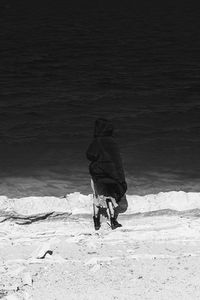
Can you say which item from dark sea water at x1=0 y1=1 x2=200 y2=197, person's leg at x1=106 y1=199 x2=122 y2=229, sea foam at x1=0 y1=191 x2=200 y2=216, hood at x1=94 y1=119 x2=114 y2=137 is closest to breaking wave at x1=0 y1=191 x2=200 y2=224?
sea foam at x1=0 y1=191 x2=200 y2=216

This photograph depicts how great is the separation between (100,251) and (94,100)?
10543 mm

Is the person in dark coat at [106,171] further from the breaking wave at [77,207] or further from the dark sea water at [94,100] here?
the dark sea water at [94,100]

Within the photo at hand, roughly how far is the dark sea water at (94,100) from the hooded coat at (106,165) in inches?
123

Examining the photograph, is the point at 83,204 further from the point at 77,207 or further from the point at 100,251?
the point at 100,251

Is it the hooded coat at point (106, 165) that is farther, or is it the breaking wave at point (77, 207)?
the hooded coat at point (106, 165)

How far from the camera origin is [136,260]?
749 centimetres

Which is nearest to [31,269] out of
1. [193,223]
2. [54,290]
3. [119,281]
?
[54,290]

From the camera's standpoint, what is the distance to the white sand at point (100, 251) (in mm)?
6918

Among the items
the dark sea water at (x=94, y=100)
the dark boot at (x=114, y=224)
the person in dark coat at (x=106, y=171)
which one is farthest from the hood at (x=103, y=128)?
the dark sea water at (x=94, y=100)

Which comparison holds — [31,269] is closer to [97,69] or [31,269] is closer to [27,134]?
[27,134]

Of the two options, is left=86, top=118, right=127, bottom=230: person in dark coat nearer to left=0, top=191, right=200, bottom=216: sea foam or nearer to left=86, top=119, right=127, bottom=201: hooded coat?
left=86, top=119, right=127, bottom=201: hooded coat

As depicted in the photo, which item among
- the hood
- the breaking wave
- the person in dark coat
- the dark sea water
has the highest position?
the hood

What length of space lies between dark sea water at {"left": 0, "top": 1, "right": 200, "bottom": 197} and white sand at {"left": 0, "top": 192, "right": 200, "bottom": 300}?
10.3 feet

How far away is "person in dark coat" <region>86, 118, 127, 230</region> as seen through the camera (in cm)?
859
